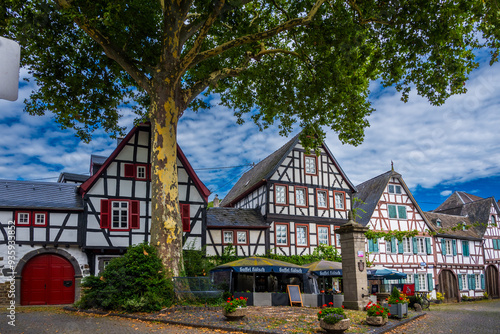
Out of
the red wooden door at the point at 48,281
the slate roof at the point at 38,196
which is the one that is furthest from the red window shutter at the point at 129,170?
the red wooden door at the point at 48,281

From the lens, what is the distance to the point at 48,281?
2098cm

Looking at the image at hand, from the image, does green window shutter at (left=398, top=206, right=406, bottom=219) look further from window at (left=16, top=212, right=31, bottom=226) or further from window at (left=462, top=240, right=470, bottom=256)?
window at (left=16, top=212, right=31, bottom=226)

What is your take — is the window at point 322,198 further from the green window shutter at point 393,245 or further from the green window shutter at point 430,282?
the green window shutter at point 430,282

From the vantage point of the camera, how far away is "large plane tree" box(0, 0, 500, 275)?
46.5 ft

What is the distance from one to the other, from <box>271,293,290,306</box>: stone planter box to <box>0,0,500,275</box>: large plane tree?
18.6 feet

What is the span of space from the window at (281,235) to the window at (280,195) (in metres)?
1.54

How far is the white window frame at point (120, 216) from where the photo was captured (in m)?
22.2

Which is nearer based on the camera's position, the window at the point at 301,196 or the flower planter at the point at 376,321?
the flower planter at the point at 376,321

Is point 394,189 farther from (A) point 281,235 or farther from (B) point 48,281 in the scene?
(B) point 48,281

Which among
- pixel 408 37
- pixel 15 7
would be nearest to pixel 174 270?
pixel 15 7

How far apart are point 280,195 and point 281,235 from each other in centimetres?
260

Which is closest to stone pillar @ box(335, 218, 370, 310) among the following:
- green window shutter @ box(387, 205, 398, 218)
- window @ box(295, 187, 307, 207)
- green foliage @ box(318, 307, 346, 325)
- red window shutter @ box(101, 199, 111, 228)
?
green foliage @ box(318, 307, 346, 325)

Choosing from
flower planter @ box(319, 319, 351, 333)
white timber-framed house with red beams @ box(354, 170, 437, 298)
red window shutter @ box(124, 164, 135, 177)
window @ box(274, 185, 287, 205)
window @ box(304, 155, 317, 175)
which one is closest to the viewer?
flower planter @ box(319, 319, 351, 333)

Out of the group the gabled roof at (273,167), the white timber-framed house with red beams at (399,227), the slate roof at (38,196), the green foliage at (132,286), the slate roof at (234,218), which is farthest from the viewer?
the white timber-framed house with red beams at (399,227)
